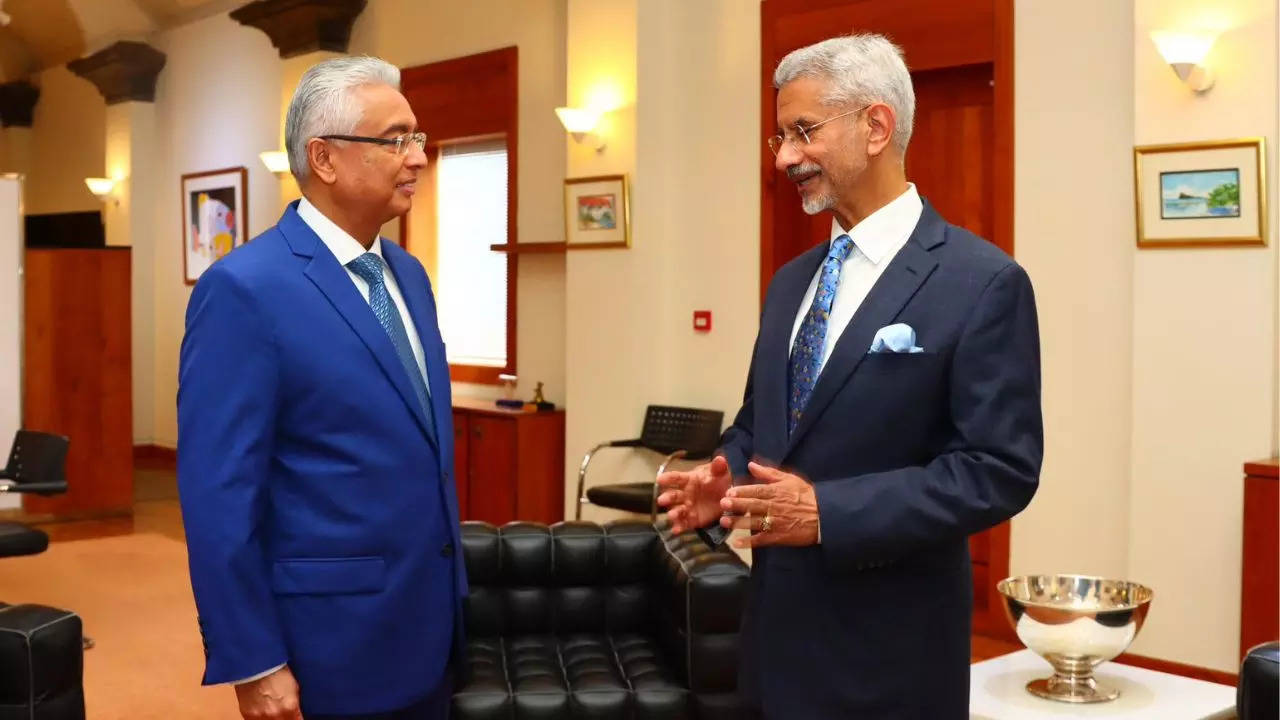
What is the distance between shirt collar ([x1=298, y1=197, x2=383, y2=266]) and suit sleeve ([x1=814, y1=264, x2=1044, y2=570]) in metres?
0.87

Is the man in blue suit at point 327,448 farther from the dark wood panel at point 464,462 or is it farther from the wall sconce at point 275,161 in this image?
the wall sconce at point 275,161

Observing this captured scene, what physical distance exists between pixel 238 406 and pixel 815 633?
897 mm

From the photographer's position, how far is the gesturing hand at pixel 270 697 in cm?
195

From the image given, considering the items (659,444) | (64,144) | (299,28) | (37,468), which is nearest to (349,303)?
(37,468)

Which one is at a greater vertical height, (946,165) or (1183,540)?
(946,165)

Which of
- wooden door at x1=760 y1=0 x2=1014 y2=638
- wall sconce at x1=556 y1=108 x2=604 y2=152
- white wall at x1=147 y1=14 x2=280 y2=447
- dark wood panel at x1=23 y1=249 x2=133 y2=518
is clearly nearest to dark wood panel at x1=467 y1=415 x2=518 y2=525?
wall sconce at x1=556 y1=108 x2=604 y2=152

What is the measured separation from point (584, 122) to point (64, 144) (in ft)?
28.4

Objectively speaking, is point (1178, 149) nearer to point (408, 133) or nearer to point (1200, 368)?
point (1200, 368)

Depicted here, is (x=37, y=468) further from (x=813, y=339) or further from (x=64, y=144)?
(x=64, y=144)

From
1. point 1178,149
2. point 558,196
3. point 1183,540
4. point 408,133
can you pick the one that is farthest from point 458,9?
point 408,133

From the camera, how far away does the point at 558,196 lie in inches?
312

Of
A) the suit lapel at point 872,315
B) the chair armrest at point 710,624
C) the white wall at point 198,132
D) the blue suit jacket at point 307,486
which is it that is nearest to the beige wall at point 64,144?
the white wall at point 198,132

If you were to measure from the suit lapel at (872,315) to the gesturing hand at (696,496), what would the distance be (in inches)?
5.2

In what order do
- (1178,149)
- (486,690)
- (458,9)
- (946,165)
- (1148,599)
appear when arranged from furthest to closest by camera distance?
(458,9) → (946,165) → (1178,149) → (486,690) → (1148,599)
